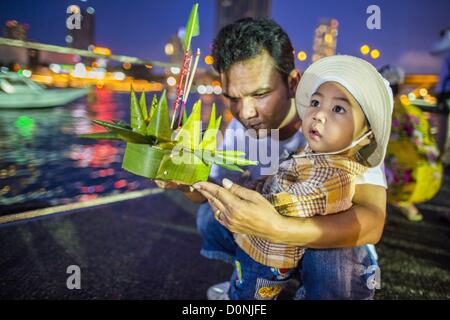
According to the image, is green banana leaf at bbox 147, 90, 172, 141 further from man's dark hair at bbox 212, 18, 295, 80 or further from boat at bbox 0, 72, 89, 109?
boat at bbox 0, 72, 89, 109

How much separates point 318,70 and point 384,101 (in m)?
0.30

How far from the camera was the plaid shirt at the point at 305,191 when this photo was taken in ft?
3.93

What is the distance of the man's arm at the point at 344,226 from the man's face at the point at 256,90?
24.3 inches

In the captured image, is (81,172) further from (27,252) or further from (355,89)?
(355,89)

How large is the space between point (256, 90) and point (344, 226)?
83 centimetres

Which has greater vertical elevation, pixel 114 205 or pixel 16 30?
pixel 16 30

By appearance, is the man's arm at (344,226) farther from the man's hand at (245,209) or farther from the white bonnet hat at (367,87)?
the white bonnet hat at (367,87)

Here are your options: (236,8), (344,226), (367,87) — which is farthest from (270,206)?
(236,8)

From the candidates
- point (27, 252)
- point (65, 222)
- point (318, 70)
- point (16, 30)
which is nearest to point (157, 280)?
point (27, 252)

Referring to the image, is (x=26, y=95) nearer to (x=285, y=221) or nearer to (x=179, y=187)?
(x=179, y=187)

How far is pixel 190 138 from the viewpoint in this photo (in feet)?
3.74

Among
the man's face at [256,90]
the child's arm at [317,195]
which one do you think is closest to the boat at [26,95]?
the man's face at [256,90]

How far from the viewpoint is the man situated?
1.12m

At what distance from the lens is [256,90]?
1.69 metres
